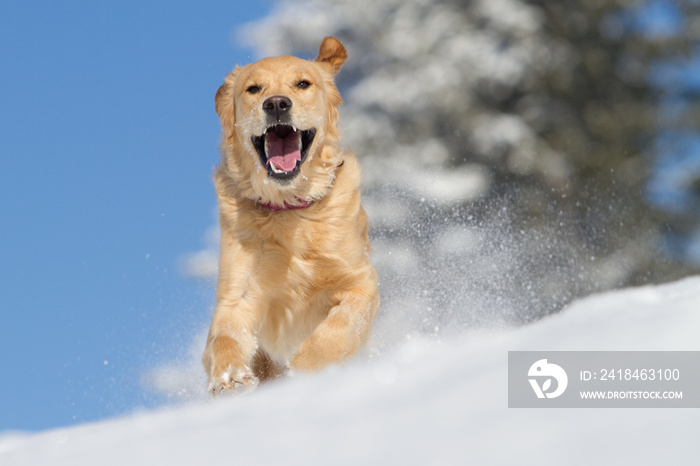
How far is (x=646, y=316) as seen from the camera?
2080mm

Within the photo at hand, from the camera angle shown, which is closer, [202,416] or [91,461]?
[91,461]

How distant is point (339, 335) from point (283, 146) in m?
1.25

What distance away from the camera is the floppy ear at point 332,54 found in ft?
17.4

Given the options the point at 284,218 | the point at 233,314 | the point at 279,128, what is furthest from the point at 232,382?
the point at 279,128

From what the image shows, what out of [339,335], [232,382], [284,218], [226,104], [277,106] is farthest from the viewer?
[226,104]

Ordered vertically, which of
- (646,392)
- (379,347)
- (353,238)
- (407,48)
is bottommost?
(646,392)

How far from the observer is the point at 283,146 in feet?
15.3

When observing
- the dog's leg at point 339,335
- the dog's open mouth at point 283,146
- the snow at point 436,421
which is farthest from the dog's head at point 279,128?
the snow at point 436,421

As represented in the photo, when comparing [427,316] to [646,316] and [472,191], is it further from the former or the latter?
[472,191]

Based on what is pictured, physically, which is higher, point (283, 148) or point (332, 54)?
point (332, 54)

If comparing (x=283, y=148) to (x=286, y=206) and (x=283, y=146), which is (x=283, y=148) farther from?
(x=286, y=206)

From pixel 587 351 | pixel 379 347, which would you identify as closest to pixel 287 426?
pixel 587 351

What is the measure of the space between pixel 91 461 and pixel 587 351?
1.38 meters

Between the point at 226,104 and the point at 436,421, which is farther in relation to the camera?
the point at 226,104
